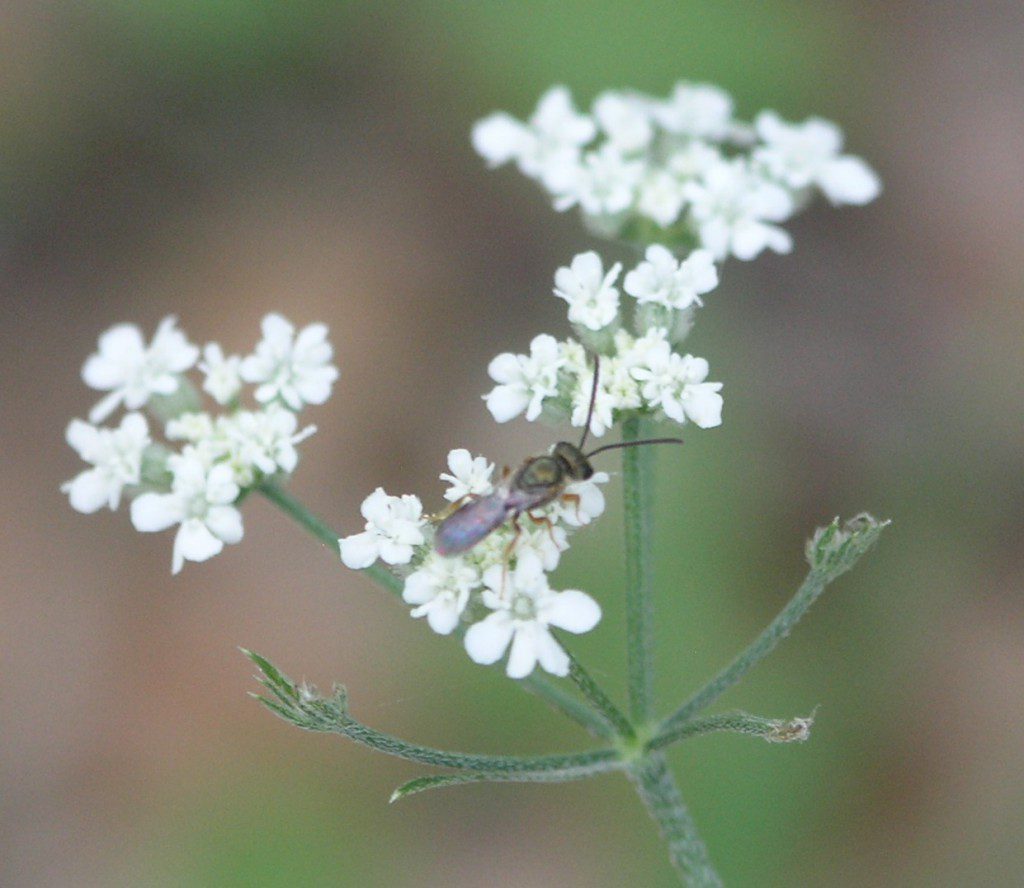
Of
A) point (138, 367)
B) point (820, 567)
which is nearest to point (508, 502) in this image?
point (820, 567)

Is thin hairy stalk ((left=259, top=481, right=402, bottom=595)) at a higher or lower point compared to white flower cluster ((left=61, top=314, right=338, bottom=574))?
lower

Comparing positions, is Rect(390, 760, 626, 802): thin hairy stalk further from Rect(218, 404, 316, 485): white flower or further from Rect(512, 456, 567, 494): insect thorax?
Rect(218, 404, 316, 485): white flower

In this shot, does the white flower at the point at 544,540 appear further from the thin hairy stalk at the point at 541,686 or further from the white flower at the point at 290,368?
the white flower at the point at 290,368

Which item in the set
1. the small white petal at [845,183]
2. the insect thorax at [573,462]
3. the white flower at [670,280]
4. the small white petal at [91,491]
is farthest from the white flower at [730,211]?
the small white petal at [91,491]

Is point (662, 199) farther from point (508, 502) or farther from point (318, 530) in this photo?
point (318, 530)

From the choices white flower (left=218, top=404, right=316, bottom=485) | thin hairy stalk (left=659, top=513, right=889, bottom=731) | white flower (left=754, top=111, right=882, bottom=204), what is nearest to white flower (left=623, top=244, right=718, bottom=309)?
thin hairy stalk (left=659, top=513, right=889, bottom=731)

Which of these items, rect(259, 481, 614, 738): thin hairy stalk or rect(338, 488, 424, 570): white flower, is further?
rect(259, 481, 614, 738): thin hairy stalk
